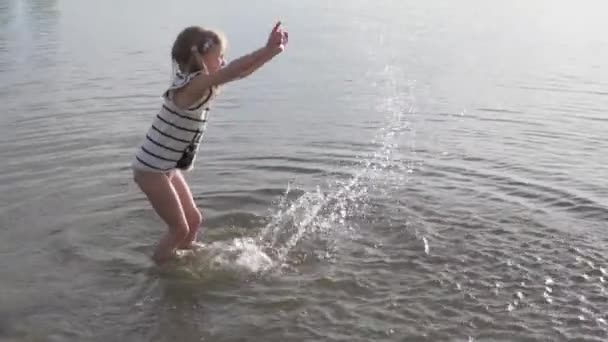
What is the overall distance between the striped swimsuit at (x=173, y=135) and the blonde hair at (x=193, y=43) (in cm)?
12

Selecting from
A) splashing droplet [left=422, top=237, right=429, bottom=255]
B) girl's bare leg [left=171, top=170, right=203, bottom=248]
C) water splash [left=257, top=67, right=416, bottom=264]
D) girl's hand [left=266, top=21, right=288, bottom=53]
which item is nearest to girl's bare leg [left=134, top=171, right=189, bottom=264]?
girl's bare leg [left=171, top=170, right=203, bottom=248]

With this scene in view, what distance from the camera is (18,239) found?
666 cm

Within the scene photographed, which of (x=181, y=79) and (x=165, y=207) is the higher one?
(x=181, y=79)

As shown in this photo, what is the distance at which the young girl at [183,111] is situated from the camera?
5.06m

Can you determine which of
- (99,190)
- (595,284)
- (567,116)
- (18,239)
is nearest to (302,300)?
(595,284)

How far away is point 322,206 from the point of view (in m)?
7.97

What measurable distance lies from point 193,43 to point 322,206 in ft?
10.4

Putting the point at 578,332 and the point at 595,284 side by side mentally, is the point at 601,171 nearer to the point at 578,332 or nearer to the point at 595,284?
the point at 595,284

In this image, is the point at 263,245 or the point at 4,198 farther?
the point at 4,198

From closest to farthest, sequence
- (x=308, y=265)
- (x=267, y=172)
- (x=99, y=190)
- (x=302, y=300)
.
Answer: (x=302, y=300), (x=308, y=265), (x=99, y=190), (x=267, y=172)

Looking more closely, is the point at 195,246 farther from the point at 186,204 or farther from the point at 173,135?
the point at 173,135

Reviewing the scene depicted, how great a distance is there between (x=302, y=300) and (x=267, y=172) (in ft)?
11.8

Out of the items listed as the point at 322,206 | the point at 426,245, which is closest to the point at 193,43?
the point at 426,245

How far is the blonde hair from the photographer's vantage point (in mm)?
→ 5281
